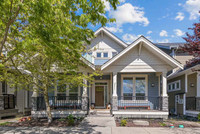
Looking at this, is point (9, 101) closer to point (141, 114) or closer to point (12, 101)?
point (12, 101)

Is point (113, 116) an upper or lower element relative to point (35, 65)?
lower

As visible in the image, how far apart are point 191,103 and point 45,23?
10.9m

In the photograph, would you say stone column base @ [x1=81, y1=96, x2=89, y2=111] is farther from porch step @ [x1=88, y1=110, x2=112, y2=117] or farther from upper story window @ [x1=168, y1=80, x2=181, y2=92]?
upper story window @ [x1=168, y1=80, x2=181, y2=92]

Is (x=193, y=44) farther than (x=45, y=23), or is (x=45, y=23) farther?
(x=193, y=44)

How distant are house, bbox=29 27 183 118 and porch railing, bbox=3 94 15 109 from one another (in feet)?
8.81

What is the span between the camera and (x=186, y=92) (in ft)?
37.4

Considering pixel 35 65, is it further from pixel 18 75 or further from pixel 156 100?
pixel 156 100

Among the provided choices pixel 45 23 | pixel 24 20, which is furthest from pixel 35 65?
pixel 45 23

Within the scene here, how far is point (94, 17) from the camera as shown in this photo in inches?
186

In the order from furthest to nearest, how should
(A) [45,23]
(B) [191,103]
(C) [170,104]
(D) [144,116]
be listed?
1. (C) [170,104]
2. (B) [191,103]
3. (D) [144,116]
4. (A) [45,23]

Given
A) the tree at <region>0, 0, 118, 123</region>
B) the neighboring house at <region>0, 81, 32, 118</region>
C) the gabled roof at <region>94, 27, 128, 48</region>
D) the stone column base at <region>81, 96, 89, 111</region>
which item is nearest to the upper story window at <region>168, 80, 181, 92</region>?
the gabled roof at <region>94, 27, 128, 48</region>

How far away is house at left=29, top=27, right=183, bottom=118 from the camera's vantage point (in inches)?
398

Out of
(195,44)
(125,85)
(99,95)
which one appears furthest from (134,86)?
(195,44)

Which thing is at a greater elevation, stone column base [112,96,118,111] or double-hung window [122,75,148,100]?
double-hung window [122,75,148,100]
